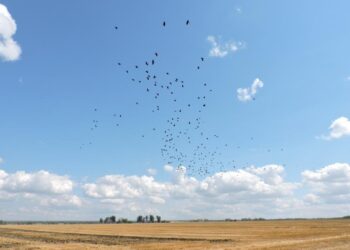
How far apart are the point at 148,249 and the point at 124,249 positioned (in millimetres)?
2711

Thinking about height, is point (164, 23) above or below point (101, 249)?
above

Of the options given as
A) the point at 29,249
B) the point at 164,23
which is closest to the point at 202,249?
the point at 29,249

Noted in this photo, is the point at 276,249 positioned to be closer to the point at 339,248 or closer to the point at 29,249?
the point at 339,248

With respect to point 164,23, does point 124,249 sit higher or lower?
lower

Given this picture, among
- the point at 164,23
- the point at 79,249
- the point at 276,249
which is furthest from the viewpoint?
the point at 79,249

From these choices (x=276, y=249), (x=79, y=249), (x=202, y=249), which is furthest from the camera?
(x=79, y=249)

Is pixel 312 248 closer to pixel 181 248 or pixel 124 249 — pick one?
pixel 181 248

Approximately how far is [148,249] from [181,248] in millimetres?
3200

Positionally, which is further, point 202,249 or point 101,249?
point 101,249

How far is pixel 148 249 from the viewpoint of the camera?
144ft

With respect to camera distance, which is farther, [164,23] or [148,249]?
[148,249]

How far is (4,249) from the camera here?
47.3m

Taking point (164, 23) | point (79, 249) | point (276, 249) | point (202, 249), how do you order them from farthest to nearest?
point (79, 249) < point (202, 249) < point (276, 249) < point (164, 23)

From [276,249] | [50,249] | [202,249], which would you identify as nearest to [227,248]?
[202,249]
